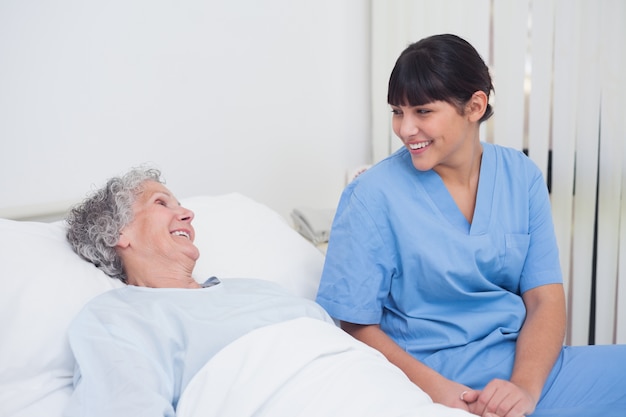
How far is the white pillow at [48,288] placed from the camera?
1277 mm

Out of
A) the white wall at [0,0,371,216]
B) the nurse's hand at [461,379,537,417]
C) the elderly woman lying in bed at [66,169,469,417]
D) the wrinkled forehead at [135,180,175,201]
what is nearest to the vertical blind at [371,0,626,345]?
the white wall at [0,0,371,216]

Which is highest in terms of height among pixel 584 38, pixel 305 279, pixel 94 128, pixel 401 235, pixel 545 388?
pixel 584 38

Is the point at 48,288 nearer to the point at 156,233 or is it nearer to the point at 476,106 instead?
the point at 156,233

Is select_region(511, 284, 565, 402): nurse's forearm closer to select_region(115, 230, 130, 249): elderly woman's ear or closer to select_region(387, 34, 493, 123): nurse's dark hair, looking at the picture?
select_region(387, 34, 493, 123): nurse's dark hair

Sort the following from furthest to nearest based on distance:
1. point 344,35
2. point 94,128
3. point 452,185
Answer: point 344,35 < point 94,128 < point 452,185

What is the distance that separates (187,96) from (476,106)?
3.26 ft

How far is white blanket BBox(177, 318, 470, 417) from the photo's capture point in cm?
114

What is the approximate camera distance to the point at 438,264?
149 cm

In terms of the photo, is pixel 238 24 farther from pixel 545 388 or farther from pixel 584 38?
pixel 545 388

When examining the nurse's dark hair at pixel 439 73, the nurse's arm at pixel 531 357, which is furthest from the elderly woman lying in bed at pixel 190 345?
the nurse's dark hair at pixel 439 73

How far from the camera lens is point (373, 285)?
1.51m

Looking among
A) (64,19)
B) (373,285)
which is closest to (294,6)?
(64,19)

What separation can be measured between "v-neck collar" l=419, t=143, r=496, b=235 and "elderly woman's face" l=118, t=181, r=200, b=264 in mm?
572

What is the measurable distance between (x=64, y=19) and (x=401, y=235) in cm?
108
